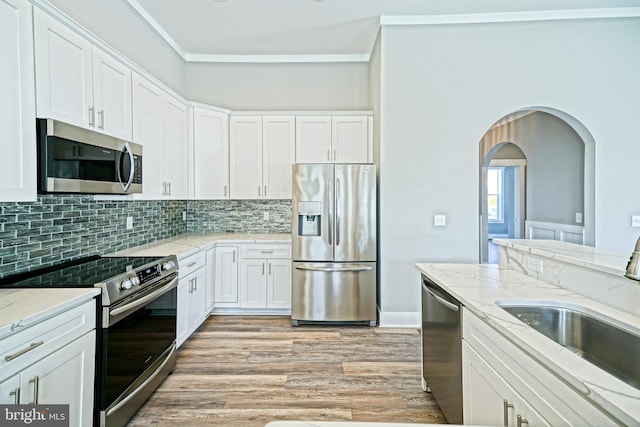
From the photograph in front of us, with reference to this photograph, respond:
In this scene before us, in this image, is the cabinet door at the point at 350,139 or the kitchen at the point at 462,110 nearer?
the kitchen at the point at 462,110

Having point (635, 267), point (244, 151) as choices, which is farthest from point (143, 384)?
point (244, 151)

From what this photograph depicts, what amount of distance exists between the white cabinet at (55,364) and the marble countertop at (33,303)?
0.12ft

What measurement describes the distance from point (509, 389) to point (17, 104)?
249 cm

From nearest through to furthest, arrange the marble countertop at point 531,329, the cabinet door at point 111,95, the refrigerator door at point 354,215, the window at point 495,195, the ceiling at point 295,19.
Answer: the marble countertop at point 531,329
the cabinet door at point 111,95
the ceiling at point 295,19
the refrigerator door at point 354,215
the window at point 495,195

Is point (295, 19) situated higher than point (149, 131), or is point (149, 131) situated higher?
point (295, 19)

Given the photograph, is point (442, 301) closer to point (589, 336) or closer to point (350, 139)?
point (589, 336)

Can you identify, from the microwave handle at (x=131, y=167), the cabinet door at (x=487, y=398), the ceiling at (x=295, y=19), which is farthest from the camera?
Answer: the ceiling at (x=295, y=19)

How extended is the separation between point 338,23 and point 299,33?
499mm

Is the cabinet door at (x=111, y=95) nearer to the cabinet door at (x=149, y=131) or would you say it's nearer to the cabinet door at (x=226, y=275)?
the cabinet door at (x=149, y=131)

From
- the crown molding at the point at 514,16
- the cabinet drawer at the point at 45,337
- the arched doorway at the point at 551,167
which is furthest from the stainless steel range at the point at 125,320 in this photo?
the arched doorway at the point at 551,167

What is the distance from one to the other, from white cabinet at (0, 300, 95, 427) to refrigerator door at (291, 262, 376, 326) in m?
2.34

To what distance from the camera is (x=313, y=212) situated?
3.88 metres

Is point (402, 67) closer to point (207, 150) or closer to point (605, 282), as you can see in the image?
point (207, 150)

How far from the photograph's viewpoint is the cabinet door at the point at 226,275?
13.4 feet
